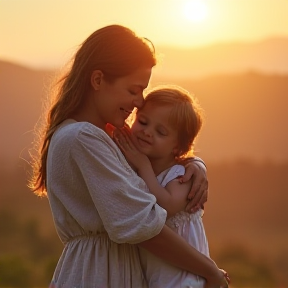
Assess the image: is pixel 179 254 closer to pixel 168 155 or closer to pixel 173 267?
pixel 173 267

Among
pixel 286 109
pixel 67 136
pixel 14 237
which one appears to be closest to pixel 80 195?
pixel 67 136

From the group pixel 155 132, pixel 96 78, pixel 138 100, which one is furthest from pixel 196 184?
pixel 96 78

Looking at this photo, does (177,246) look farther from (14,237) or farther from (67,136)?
(14,237)

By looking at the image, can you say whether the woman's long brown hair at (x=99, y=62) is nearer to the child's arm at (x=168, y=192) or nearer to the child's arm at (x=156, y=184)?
the child's arm at (x=156, y=184)

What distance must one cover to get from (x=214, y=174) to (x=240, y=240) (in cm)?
104

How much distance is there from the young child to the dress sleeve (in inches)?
5.7

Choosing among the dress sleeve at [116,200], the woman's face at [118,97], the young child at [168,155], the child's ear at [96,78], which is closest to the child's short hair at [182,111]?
the young child at [168,155]

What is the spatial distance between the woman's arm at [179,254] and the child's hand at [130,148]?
0.27 m

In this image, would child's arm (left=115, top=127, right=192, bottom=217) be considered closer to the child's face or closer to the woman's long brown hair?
the child's face

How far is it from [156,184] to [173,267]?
280mm

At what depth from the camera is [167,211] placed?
2.73m

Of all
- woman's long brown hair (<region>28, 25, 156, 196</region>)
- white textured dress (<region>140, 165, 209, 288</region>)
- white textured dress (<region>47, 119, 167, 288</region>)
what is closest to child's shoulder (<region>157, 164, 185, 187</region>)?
white textured dress (<region>140, 165, 209, 288</region>)

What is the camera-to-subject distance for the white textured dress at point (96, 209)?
2562mm

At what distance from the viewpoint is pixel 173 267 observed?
2.72m
